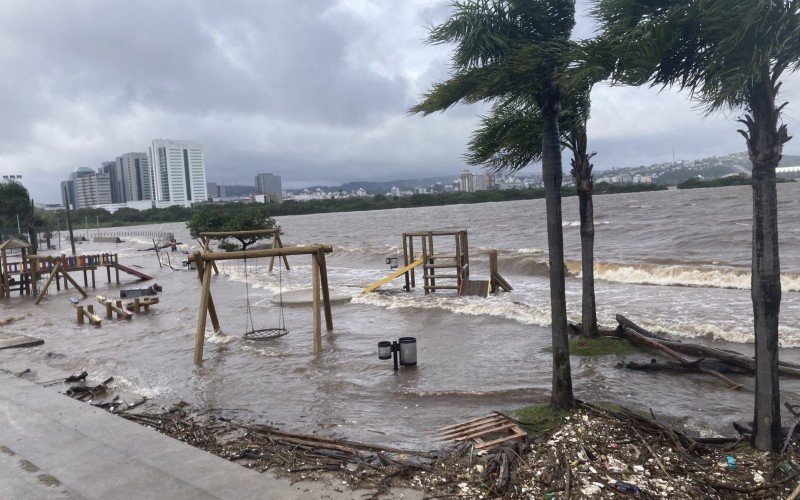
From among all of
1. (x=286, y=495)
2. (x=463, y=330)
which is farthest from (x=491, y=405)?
(x=463, y=330)

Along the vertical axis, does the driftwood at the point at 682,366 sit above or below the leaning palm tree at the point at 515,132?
below

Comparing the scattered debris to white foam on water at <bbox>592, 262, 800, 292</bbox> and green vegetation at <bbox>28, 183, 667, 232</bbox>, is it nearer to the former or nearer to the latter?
white foam on water at <bbox>592, 262, 800, 292</bbox>

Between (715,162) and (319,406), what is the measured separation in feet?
631

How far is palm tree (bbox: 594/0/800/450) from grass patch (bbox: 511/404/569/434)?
1942 millimetres

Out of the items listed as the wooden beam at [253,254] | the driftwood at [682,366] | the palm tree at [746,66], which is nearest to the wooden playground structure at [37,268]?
the wooden beam at [253,254]

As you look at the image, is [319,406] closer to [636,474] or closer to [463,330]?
[636,474]

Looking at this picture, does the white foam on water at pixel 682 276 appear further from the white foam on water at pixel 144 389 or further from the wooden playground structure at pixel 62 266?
the wooden playground structure at pixel 62 266

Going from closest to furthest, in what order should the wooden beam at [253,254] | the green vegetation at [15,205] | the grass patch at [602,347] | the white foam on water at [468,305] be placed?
the grass patch at [602,347] < the wooden beam at [253,254] < the white foam on water at [468,305] < the green vegetation at [15,205]

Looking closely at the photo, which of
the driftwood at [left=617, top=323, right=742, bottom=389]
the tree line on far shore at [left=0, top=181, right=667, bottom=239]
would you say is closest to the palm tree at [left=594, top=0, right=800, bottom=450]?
the driftwood at [left=617, top=323, right=742, bottom=389]

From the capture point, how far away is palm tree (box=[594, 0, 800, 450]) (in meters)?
4.60

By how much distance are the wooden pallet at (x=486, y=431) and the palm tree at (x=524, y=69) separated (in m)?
0.73

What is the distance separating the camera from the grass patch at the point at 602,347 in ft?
36.6

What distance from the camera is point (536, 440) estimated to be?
20.8 ft

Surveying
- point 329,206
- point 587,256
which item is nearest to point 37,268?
point 587,256
